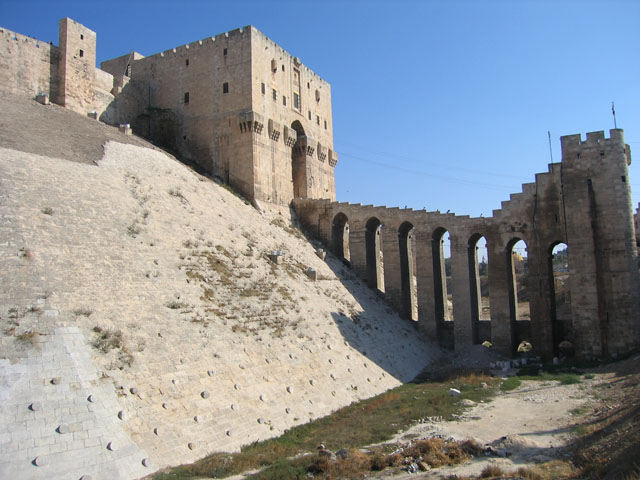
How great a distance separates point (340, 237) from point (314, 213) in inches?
97.2

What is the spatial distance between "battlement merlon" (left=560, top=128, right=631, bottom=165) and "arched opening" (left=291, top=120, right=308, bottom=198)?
58.7 feet

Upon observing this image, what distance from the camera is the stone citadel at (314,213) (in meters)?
14.8

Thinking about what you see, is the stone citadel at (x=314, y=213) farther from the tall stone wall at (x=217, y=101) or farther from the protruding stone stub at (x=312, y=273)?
the protruding stone stub at (x=312, y=273)

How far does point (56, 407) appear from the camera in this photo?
10.3 metres

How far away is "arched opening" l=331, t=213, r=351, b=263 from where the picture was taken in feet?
109

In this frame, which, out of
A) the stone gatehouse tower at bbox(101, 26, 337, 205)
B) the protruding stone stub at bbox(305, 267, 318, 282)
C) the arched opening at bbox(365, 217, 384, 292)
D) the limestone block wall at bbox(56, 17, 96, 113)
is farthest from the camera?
the arched opening at bbox(365, 217, 384, 292)

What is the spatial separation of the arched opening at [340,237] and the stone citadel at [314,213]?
0.08 meters

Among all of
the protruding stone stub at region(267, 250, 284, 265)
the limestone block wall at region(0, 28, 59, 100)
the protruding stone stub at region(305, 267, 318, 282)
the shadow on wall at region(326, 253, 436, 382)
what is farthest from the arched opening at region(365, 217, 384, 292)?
the limestone block wall at region(0, 28, 59, 100)

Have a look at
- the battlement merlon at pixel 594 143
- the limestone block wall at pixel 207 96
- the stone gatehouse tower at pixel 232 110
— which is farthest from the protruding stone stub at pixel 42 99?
the battlement merlon at pixel 594 143

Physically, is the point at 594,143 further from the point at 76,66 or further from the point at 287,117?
the point at 76,66

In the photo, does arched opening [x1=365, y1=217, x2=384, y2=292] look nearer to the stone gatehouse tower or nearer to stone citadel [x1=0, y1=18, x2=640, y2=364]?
stone citadel [x1=0, y1=18, x2=640, y2=364]

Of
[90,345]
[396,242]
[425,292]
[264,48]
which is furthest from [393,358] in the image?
[264,48]

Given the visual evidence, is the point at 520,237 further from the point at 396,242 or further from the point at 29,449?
the point at 29,449

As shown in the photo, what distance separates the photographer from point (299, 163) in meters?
37.3
